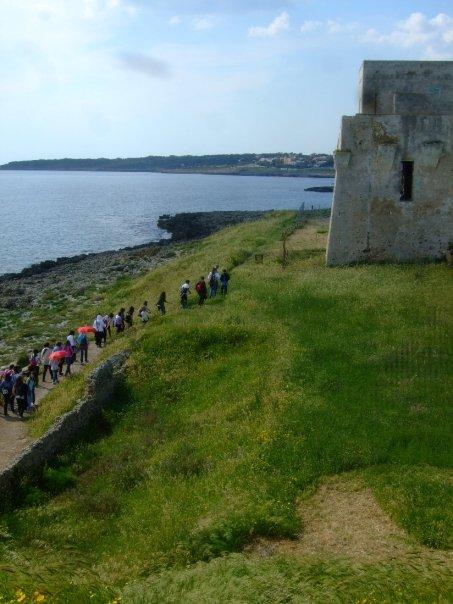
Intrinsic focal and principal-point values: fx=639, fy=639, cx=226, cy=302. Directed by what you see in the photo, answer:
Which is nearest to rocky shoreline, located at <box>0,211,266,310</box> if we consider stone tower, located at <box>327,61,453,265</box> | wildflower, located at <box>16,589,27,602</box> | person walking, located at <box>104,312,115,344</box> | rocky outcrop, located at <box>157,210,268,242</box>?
rocky outcrop, located at <box>157,210,268,242</box>

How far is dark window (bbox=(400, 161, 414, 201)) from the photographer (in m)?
Answer: 27.1

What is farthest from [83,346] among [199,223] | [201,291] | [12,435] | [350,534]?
[199,223]

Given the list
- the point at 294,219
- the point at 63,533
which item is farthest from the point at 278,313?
the point at 294,219

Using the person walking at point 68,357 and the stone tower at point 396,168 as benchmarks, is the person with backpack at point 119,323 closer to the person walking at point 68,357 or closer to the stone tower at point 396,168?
the person walking at point 68,357

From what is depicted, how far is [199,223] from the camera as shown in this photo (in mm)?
86062

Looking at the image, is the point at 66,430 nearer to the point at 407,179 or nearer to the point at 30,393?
the point at 30,393

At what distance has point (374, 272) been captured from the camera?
26.3 meters

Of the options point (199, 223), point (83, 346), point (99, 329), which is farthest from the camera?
point (199, 223)

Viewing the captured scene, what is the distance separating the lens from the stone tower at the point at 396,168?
26.7 m

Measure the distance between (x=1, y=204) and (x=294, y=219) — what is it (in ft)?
376

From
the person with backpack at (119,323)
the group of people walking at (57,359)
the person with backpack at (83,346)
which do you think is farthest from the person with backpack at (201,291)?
the person with backpack at (83,346)

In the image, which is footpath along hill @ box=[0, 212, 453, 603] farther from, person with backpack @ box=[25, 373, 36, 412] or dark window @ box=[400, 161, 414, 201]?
dark window @ box=[400, 161, 414, 201]

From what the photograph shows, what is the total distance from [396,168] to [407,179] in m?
0.86

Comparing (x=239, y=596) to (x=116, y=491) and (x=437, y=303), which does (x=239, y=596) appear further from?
(x=437, y=303)
